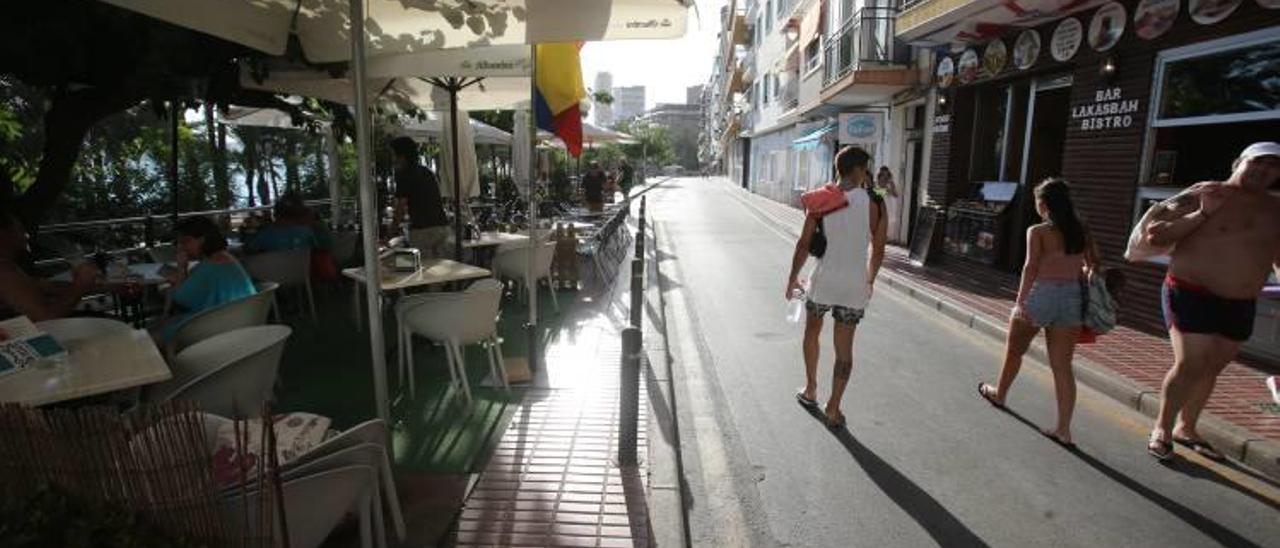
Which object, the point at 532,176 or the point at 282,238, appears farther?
the point at 282,238

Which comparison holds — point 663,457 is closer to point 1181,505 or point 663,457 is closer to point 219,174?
point 1181,505

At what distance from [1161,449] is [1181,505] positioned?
691mm

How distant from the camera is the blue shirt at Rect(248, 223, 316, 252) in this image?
7.67 meters

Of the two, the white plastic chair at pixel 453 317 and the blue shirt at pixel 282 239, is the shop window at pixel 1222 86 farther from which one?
the blue shirt at pixel 282 239

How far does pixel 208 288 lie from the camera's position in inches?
184

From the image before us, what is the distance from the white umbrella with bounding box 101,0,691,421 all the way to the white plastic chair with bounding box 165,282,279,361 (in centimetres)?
143

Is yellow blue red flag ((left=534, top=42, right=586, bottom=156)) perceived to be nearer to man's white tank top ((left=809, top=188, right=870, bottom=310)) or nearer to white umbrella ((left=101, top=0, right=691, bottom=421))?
white umbrella ((left=101, top=0, right=691, bottom=421))

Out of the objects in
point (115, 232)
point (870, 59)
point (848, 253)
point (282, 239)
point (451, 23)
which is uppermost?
point (870, 59)

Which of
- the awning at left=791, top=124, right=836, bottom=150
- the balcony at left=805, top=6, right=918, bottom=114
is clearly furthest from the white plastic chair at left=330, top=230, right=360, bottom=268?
the awning at left=791, top=124, right=836, bottom=150

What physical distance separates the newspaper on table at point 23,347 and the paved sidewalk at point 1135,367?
6.65 meters

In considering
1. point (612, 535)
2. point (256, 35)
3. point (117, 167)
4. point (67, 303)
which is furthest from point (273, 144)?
point (612, 535)

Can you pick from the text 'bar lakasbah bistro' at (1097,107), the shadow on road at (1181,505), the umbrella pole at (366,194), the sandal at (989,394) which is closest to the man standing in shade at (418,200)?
the umbrella pole at (366,194)

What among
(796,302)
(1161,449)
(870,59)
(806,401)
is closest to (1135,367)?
(1161,449)

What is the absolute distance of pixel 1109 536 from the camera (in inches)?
142
